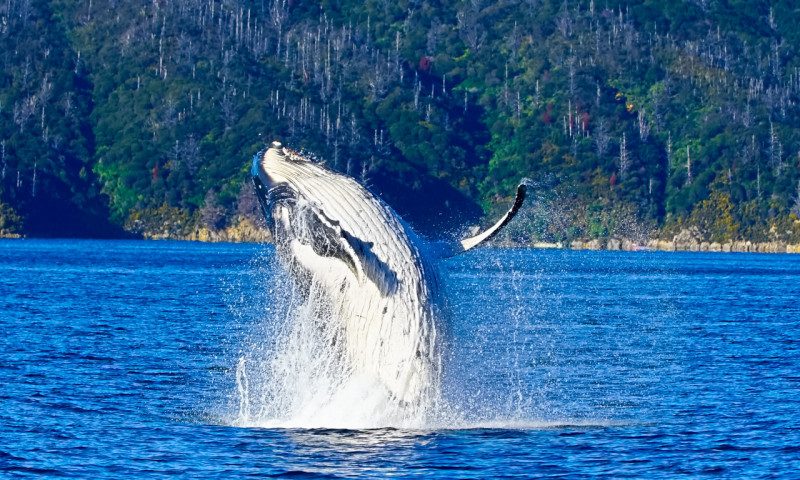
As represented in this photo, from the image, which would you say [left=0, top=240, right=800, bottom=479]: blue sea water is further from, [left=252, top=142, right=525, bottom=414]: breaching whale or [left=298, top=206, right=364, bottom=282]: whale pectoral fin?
[left=298, top=206, right=364, bottom=282]: whale pectoral fin

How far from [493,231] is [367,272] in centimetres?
172

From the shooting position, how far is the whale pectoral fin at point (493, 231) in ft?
51.7

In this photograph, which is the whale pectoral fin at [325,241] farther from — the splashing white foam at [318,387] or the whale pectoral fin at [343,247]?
the splashing white foam at [318,387]

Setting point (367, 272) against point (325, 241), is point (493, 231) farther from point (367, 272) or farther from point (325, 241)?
point (325, 241)

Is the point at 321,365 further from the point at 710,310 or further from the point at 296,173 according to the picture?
the point at 710,310

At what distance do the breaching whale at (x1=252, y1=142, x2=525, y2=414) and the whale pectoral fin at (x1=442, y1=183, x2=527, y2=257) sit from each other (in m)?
0.02

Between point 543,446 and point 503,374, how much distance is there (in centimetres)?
971

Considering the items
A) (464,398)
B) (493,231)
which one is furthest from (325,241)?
(464,398)

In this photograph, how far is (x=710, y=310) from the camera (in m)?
60.4

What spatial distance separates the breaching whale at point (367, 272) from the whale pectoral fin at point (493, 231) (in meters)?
0.02

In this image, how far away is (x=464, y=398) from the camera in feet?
79.5

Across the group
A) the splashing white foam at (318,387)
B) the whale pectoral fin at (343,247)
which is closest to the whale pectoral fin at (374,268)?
the whale pectoral fin at (343,247)

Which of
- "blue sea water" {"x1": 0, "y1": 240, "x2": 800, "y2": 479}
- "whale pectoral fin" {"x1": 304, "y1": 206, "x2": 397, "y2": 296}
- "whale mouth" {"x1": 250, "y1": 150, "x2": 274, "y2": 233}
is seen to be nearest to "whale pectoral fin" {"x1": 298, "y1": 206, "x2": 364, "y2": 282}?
"whale pectoral fin" {"x1": 304, "y1": 206, "x2": 397, "y2": 296}

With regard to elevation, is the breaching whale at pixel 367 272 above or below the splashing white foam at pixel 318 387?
above
